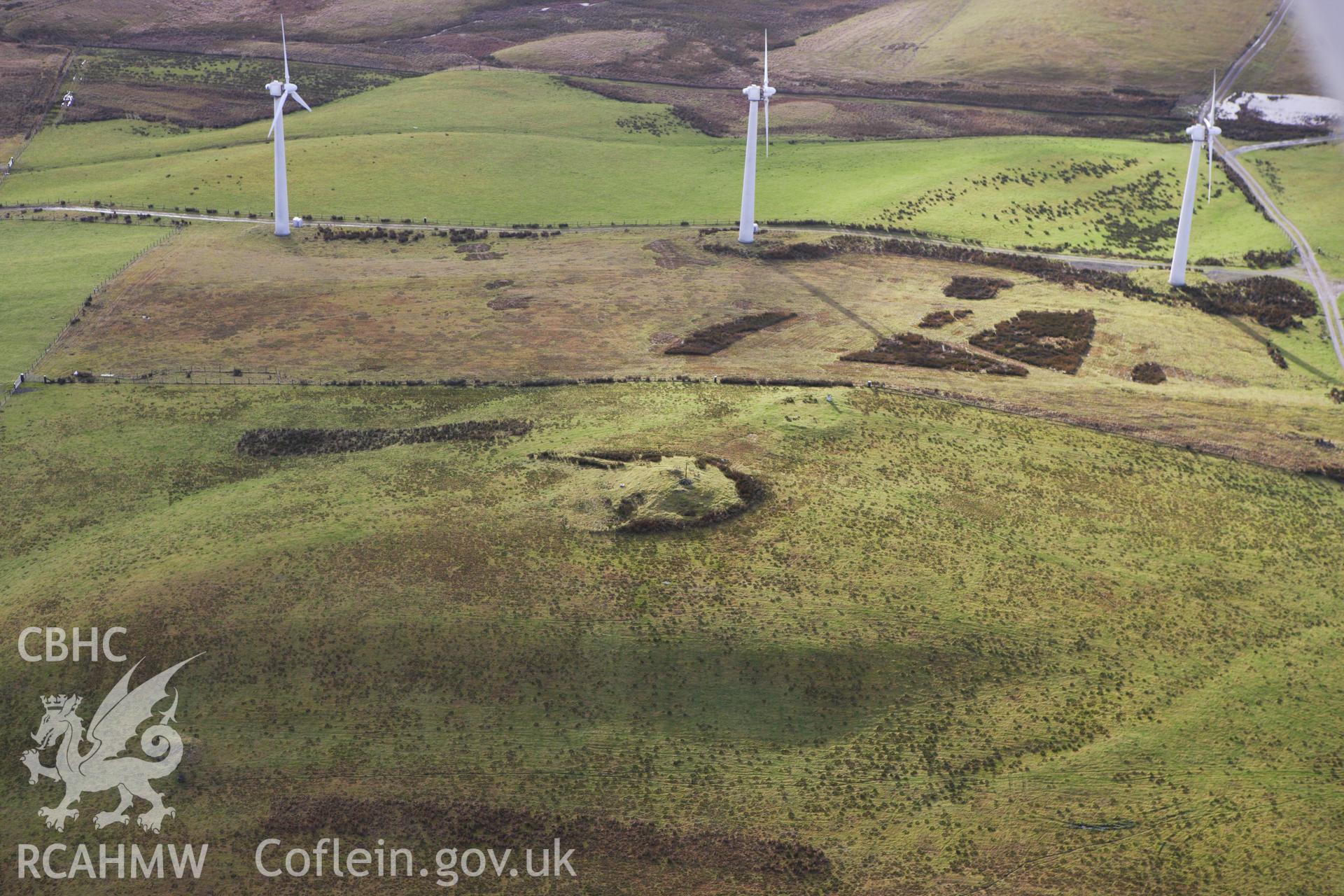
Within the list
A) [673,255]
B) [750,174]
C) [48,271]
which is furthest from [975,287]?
[48,271]

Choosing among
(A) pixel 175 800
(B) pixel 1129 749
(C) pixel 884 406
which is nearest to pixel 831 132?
(C) pixel 884 406

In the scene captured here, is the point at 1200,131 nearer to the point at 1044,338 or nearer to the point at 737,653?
the point at 1044,338

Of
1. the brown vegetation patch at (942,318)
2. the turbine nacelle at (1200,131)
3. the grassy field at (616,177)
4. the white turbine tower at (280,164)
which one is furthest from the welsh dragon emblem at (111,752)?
the turbine nacelle at (1200,131)

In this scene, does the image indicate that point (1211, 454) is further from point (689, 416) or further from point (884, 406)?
point (689, 416)

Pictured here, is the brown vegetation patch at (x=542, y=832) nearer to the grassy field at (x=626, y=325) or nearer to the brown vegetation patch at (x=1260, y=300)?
the grassy field at (x=626, y=325)

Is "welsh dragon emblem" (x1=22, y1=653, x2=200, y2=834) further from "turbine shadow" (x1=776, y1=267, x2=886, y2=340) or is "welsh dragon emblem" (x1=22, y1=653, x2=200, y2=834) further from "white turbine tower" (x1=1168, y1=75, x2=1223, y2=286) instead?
"white turbine tower" (x1=1168, y1=75, x2=1223, y2=286)
